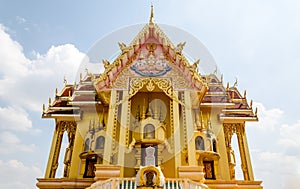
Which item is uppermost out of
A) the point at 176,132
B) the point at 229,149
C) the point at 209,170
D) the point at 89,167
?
the point at 229,149

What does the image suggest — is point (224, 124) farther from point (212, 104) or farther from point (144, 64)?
point (144, 64)

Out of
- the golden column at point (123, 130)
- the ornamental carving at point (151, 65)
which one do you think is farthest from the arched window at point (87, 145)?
the ornamental carving at point (151, 65)

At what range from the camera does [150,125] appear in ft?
29.5

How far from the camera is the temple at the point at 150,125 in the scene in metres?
8.17

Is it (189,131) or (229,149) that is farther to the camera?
(229,149)

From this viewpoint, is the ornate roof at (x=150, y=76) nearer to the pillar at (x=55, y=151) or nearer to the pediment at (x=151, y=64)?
the pediment at (x=151, y=64)

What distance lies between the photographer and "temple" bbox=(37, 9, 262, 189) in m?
8.17

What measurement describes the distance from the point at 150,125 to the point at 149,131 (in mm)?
212

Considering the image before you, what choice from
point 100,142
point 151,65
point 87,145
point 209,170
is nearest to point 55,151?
point 87,145

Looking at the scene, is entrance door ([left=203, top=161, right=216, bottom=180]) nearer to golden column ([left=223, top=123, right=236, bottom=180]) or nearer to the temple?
the temple

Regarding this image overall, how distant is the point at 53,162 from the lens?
36.1 ft

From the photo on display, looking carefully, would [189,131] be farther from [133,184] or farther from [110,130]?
[133,184]

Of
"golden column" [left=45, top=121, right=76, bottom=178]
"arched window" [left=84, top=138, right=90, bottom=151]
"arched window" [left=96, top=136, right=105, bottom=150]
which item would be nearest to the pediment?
"arched window" [left=96, top=136, right=105, bottom=150]

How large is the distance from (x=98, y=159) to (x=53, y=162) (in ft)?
7.84
